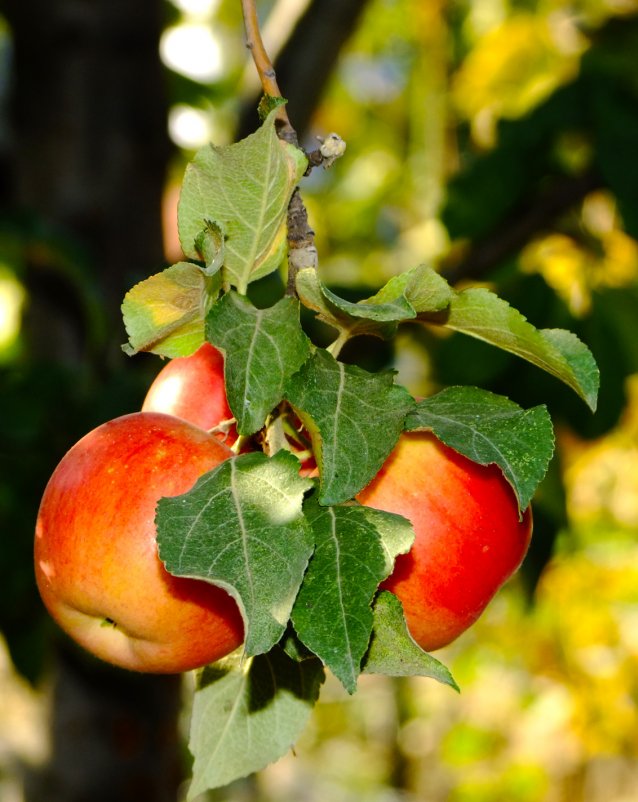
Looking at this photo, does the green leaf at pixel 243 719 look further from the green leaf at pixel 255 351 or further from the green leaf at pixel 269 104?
the green leaf at pixel 269 104

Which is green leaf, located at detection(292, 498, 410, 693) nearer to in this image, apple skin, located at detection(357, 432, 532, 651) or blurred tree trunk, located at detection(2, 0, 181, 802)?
apple skin, located at detection(357, 432, 532, 651)

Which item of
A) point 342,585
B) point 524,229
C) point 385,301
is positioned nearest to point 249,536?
point 342,585

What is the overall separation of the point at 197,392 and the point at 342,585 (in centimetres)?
21

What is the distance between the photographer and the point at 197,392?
0.63m

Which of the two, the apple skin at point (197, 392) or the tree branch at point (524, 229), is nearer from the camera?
the apple skin at point (197, 392)

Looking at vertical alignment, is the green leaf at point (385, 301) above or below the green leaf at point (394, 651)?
above

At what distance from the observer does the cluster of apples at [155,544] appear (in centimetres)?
52

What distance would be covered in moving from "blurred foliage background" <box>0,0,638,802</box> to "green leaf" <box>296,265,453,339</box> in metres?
0.54

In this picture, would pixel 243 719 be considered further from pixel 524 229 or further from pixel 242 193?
pixel 524 229

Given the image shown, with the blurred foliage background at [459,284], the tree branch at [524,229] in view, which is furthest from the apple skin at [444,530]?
the tree branch at [524,229]

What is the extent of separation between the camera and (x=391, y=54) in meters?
3.02

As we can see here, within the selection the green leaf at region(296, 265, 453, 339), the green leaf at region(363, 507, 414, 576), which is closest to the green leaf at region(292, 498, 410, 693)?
the green leaf at region(363, 507, 414, 576)

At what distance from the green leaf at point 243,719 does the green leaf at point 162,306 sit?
21 centimetres

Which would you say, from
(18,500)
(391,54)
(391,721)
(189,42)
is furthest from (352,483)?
(391,721)
